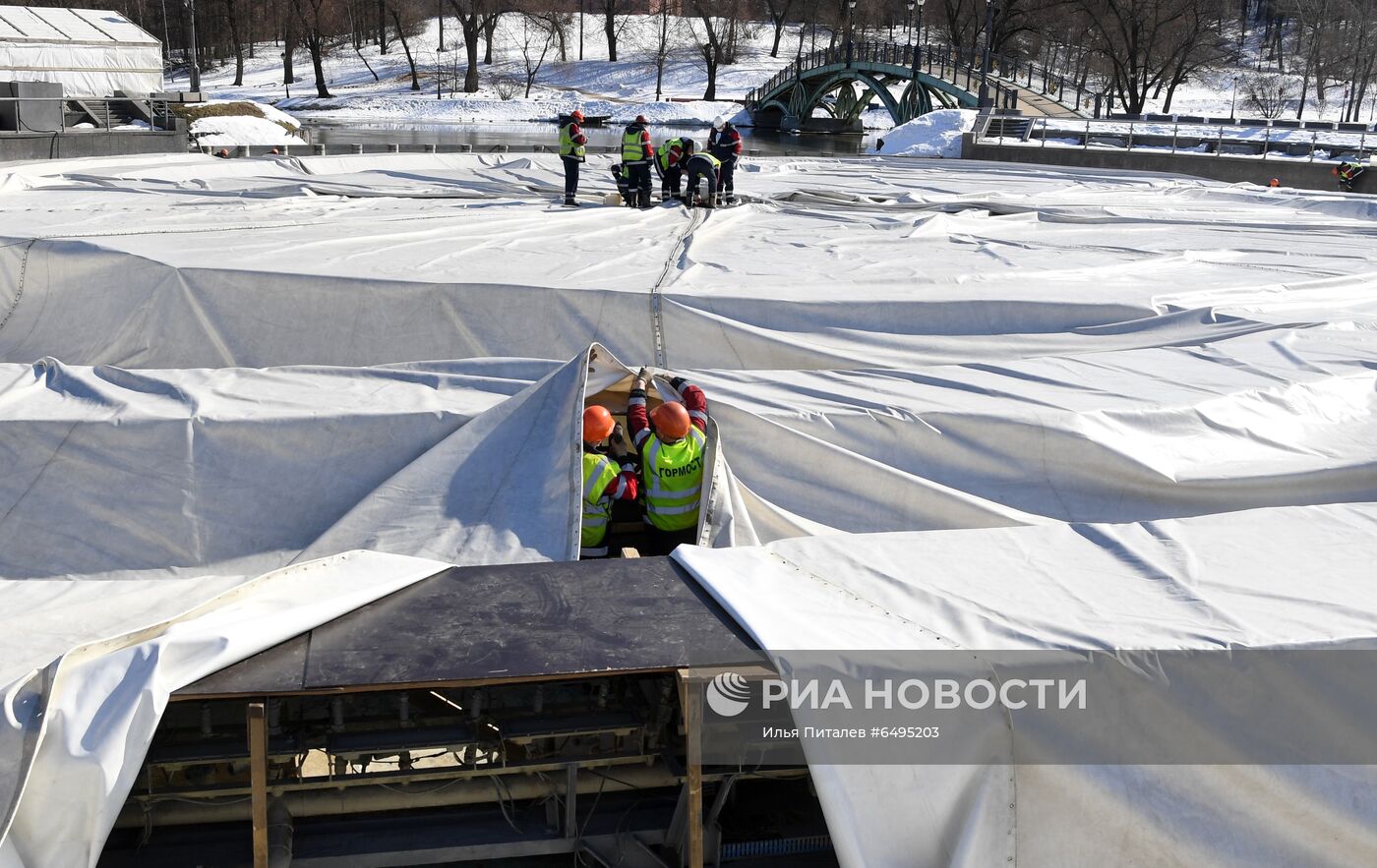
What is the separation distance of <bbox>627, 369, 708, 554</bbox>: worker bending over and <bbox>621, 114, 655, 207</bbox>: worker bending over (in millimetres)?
7727

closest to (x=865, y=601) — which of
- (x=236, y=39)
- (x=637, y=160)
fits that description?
(x=637, y=160)

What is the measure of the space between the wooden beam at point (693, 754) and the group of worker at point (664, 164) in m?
9.75

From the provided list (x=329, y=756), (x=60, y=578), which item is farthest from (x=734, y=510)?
(x=60, y=578)

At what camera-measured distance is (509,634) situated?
4.07 m

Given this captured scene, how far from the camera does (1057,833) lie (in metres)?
3.62

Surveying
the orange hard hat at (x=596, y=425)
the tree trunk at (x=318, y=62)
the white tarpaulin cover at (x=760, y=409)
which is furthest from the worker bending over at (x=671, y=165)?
the tree trunk at (x=318, y=62)

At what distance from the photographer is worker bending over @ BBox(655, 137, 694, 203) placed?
14.0m

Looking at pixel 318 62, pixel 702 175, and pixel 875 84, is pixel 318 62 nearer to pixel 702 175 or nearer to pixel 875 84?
pixel 875 84

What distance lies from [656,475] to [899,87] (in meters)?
53.1

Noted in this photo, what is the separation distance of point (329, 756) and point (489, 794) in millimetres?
600

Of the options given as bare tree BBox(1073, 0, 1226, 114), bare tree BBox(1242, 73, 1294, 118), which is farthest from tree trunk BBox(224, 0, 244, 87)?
bare tree BBox(1242, 73, 1294, 118)

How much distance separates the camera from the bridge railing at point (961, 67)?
3391 centimetres

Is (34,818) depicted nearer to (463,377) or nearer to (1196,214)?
(463,377)

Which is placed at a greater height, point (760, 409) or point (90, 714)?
point (760, 409)
